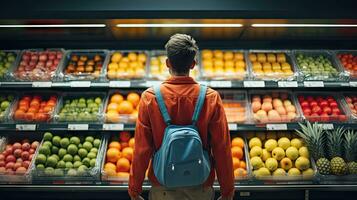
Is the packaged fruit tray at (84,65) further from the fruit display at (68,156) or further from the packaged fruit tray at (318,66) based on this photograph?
the packaged fruit tray at (318,66)

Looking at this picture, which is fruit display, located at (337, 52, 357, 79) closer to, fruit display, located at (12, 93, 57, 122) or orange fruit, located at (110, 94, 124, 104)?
orange fruit, located at (110, 94, 124, 104)

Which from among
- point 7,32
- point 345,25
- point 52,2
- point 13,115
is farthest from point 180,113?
point 7,32

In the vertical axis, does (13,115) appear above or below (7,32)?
below

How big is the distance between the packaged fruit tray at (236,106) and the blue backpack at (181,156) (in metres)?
1.29

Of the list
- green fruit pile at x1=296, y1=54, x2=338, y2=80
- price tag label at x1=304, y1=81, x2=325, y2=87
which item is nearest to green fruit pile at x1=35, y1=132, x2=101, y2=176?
price tag label at x1=304, y1=81, x2=325, y2=87

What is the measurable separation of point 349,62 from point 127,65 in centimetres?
233

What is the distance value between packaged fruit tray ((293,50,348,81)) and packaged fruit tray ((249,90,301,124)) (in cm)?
32

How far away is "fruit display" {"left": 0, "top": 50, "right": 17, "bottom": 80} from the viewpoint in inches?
151

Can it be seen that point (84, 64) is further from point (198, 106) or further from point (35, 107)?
point (198, 106)

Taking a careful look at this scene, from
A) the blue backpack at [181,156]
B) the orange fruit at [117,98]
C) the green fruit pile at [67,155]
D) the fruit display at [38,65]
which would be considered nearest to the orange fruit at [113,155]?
the green fruit pile at [67,155]

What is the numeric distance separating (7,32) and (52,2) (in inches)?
34.2

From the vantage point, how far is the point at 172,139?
7.22 feet

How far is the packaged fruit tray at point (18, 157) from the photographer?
3.36 metres

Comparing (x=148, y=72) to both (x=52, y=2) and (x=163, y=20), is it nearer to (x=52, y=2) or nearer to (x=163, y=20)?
(x=163, y=20)
